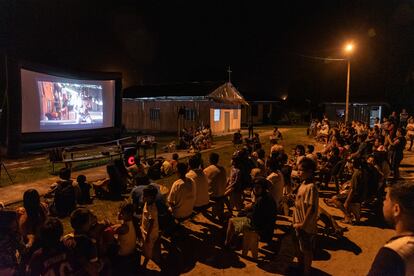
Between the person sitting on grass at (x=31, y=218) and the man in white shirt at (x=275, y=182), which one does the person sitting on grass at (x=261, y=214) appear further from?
the person sitting on grass at (x=31, y=218)

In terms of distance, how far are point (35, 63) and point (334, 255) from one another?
15276 millimetres

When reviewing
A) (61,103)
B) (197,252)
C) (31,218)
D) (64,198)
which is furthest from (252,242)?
(61,103)

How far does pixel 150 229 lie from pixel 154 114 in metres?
26.4

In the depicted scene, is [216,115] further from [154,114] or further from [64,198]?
[64,198]

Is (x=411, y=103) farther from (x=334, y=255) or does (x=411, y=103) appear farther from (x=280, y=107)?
(x=334, y=255)

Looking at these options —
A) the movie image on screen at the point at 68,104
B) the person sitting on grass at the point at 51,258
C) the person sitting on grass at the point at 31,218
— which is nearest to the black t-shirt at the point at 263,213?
the person sitting on grass at the point at 51,258

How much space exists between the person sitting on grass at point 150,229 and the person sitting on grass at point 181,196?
0.97 meters

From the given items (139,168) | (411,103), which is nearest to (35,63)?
(139,168)

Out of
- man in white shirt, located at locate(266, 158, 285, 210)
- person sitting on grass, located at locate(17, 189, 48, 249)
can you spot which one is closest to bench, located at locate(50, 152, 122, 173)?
person sitting on grass, located at locate(17, 189, 48, 249)

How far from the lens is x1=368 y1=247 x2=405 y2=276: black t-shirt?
1812 mm

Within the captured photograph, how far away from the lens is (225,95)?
30984 millimetres

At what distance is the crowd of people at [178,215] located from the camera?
3.33 m

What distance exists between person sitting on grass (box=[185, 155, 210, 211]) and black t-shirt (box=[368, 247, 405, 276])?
455 centimetres

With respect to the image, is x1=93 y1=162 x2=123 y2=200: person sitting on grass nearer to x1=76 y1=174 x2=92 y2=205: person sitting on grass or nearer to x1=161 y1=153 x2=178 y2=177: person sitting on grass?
x1=76 y1=174 x2=92 y2=205: person sitting on grass
